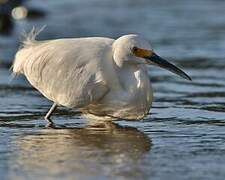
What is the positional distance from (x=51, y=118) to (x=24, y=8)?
1400cm

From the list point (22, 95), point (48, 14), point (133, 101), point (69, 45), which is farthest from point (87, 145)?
point (48, 14)

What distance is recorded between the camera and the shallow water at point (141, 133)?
282 inches

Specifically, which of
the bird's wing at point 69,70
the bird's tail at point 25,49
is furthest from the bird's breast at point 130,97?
the bird's tail at point 25,49

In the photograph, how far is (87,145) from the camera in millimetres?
8250

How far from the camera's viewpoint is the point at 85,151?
7.93 m

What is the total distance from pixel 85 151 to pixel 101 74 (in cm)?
118

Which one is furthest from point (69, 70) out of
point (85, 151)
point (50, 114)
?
point (85, 151)

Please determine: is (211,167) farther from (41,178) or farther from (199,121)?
(199,121)

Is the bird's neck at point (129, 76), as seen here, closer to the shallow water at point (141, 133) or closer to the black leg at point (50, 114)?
the shallow water at point (141, 133)

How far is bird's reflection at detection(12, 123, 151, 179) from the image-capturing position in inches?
280

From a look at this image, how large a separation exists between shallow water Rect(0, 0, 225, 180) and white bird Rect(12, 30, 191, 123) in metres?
0.29

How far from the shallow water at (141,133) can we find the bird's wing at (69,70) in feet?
1.23

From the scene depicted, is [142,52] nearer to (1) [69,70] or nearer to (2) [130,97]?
(2) [130,97]

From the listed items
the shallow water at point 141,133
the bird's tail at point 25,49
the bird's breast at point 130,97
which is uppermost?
the bird's tail at point 25,49
